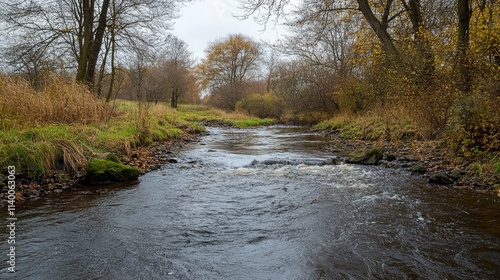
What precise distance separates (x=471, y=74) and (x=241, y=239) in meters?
6.65

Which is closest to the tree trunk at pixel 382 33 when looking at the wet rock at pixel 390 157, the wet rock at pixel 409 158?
the wet rock at pixel 390 157

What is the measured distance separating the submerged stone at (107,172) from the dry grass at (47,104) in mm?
1949

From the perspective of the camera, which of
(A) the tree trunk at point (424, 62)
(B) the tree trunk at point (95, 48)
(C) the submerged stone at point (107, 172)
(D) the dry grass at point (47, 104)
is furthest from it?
(B) the tree trunk at point (95, 48)

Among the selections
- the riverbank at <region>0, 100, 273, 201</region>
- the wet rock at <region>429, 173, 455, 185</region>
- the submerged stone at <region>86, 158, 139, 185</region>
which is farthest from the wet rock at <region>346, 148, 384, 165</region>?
the submerged stone at <region>86, 158, 139, 185</region>

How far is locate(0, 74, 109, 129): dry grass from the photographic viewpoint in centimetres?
663

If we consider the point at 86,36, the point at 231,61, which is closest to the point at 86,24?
the point at 86,36

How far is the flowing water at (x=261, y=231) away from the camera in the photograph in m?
3.01

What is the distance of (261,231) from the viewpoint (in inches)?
155

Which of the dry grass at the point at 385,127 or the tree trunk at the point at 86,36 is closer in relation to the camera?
the dry grass at the point at 385,127

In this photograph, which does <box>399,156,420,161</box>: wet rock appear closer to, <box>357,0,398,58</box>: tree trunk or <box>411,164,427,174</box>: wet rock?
<box>411,164,427,174</box>: wet rock

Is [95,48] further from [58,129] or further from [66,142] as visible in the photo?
[66,142]

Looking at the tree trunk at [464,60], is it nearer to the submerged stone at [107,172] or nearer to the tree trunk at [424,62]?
the tree trunk at [424,62]

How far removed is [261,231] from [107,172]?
12.3 ft

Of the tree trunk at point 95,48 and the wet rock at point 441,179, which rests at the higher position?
the tree trunk at point 95,48
